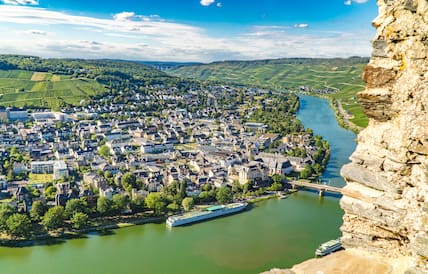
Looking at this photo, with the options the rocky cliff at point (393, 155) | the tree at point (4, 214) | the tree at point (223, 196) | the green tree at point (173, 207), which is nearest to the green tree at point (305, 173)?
the tree at point (223, 196)

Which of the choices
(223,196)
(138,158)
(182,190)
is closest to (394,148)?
(223,196)

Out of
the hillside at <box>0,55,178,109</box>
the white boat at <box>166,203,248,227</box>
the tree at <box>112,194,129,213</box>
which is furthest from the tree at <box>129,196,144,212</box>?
the hillside at <box>0,55,178,109</box>

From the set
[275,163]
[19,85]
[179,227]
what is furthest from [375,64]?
[19,85]

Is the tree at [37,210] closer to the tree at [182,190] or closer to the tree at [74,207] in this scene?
the tree at [74,207]

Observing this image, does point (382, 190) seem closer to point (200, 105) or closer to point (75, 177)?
point (75, 177)

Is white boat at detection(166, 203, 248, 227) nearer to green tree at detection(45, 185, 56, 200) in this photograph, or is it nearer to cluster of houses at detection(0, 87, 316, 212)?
cluster of houses at detection(0, 87, 316, 212)
